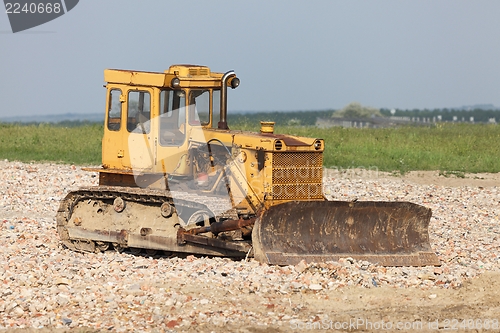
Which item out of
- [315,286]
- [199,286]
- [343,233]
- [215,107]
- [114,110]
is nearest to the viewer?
[199,286]

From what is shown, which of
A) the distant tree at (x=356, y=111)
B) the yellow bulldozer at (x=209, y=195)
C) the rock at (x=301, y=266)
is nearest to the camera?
the rock at (x=301, y=266)

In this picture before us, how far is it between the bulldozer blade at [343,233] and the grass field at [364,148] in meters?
13.5

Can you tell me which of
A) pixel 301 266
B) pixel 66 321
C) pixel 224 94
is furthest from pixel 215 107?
pixel 66 321

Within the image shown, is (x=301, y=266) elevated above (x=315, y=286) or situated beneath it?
elevated above

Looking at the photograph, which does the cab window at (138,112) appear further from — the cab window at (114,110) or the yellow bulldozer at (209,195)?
the cab window at (114,110)

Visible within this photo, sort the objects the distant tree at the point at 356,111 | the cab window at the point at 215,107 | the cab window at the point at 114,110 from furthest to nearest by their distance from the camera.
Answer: the distant tree at the point at 356,111, the cab window at the point at 114,110, the cab window at the point at 215,107

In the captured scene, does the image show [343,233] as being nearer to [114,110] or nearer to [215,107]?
[215,107]

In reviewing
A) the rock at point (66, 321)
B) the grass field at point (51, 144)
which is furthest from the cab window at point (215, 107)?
the grass field at point (51, 144)

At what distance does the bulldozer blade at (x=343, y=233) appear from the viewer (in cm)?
1235

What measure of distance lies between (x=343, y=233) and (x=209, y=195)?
223 centimetres

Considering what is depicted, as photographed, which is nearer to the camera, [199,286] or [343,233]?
[199,286]

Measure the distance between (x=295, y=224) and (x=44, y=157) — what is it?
1811 cm

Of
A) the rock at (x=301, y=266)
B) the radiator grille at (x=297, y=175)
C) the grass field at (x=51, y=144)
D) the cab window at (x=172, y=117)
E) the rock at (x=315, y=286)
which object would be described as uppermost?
the cab window at (x=172, y=117)

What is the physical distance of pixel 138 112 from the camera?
14.0m
